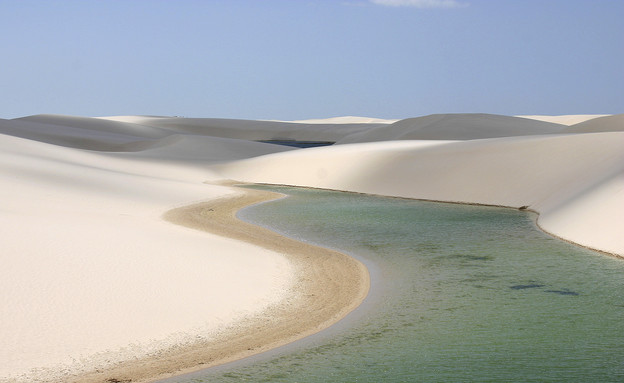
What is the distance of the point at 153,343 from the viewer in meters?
6.50

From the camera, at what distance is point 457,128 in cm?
4962

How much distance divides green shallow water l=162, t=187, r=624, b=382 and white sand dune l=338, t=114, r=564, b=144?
35.0m

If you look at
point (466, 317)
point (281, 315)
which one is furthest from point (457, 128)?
point (281, 315)

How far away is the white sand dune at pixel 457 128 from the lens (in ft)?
160

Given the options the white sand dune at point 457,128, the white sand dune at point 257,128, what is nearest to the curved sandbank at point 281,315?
the white sand dune at point 457,128

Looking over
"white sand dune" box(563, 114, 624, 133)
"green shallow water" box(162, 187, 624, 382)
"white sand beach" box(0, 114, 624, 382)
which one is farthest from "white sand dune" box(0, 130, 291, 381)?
"white sand dune" box(563, 114, 624, 133)

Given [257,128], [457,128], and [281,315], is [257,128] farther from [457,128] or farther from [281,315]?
[281,315]

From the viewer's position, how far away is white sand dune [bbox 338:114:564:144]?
160 feet

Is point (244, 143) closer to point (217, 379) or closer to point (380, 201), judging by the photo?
point (380, 201)

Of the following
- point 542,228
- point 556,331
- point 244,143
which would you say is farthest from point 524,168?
point 244,143

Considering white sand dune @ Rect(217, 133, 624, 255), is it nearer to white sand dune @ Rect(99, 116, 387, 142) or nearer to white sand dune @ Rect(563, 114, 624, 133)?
white sand dune @ Rect(563, 114, 624, 133)

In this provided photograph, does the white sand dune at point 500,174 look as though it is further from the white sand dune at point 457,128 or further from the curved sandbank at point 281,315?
the white sand dune at point 457,128

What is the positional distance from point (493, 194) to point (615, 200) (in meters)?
7.38

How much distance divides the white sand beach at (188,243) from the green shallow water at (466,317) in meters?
0.44
